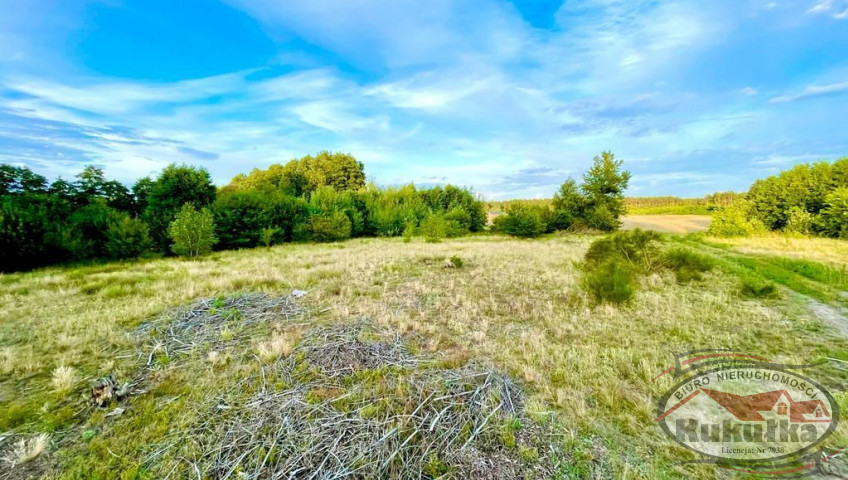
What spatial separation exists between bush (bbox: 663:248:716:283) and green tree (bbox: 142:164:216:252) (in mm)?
19944

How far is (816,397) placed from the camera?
3107 millimetres

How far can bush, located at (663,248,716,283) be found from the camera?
8328mm

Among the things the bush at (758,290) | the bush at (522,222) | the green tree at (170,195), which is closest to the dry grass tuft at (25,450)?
the bush at (758,290)

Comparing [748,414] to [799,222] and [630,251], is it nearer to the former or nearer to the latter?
[630,251]

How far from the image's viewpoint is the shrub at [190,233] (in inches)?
500

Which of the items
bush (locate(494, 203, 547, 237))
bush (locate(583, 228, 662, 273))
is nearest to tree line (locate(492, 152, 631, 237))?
bush (locate(494, 203, 547, 237))

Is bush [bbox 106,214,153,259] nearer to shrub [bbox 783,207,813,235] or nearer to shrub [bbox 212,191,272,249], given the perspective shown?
shrub [bbox 212,191,272,249]

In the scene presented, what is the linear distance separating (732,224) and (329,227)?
86.7 feet

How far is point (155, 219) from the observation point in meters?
14.3

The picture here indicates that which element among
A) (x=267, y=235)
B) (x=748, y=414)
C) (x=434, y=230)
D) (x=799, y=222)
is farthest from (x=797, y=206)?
(x=267, y=235)

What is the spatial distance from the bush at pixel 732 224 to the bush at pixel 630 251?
15.5 metres

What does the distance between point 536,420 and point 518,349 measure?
1.52 m

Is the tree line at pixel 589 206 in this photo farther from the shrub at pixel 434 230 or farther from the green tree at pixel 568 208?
the shrub at pixel 434 230

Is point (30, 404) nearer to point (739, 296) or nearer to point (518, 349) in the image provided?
point (518, 349)
